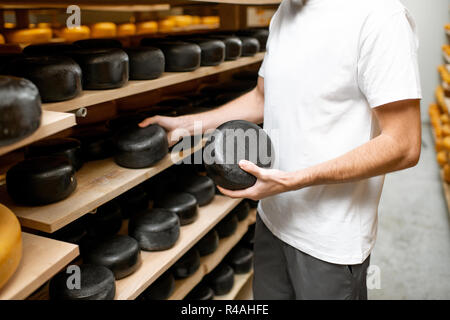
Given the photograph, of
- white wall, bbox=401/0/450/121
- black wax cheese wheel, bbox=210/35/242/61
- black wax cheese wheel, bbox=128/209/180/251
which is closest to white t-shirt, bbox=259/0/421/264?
black wax cheese wheel, bbox=128/209/180/251

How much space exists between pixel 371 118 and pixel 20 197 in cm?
108

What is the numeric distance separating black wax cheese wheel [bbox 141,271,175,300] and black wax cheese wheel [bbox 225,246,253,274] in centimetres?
68

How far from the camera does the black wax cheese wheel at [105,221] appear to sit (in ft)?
5.57

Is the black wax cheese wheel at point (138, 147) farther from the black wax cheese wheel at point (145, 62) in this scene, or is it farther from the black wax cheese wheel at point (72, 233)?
the black wax cheese wheel at point (72, 233)

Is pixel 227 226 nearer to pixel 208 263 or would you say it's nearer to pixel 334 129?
pixel 208 263

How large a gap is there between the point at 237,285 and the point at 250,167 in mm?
1292

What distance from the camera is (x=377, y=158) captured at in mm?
1235

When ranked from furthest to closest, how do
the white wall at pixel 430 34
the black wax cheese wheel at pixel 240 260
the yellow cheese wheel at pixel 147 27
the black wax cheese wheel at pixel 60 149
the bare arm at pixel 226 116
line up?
the white wall at pixel 430 34 < the yellow cheese wheel at pixel 147 27 < the black wax cheese wheel at pixel 240 260 < the bare arm at pixel 226 116 < the black wax cheese wheel at pixel 60 149

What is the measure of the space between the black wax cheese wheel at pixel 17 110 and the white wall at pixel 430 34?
679cm

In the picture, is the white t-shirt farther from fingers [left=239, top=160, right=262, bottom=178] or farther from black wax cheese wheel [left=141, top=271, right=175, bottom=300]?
black wax cheese wheel [left=141, top=271, right=175, bottom=300]

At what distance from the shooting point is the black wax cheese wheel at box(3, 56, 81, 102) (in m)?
1.11

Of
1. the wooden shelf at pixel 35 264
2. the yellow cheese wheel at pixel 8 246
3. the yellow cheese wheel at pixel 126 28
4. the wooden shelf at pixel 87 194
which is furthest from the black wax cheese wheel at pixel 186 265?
the yellow cheese wheel at pixel 126 28

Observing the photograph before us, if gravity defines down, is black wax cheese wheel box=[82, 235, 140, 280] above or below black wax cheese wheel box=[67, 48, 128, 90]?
below
